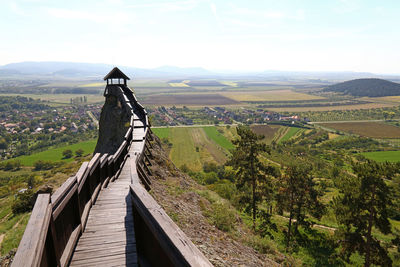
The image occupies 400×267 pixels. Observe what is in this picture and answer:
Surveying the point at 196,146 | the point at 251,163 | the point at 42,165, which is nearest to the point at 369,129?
the point at 196,146

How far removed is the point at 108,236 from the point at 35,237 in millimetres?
3173

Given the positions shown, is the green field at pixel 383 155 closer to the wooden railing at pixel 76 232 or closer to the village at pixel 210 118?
the village at pixel 210 118

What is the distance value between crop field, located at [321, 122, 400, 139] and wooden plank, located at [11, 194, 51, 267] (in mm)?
160354

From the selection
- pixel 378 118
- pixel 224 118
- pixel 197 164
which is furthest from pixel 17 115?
pixel 378 118

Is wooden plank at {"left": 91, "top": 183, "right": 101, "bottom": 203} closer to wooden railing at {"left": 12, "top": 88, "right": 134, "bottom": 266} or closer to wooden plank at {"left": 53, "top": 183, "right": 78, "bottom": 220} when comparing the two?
wooden railing at {"left": 12, "top": 88, "right": 134, "bottom": 266}

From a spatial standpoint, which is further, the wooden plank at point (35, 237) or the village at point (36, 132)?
the village at point (36, 132)

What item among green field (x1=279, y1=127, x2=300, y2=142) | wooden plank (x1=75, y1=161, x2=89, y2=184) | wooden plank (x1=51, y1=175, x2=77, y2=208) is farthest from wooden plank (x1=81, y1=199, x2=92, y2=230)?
green field (x1=279, y1=127, x2=300, y2=142)

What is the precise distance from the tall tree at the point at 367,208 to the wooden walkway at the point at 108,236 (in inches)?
716

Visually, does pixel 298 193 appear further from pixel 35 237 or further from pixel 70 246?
pixel 35 237

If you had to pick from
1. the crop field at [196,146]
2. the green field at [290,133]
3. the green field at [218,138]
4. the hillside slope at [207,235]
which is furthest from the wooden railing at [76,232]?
the green field at [290,133]

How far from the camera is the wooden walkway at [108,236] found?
16.0 feet

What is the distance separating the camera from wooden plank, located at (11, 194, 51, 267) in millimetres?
2568

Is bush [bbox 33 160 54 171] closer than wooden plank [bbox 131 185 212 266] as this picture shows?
No

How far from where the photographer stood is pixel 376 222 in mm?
17750
